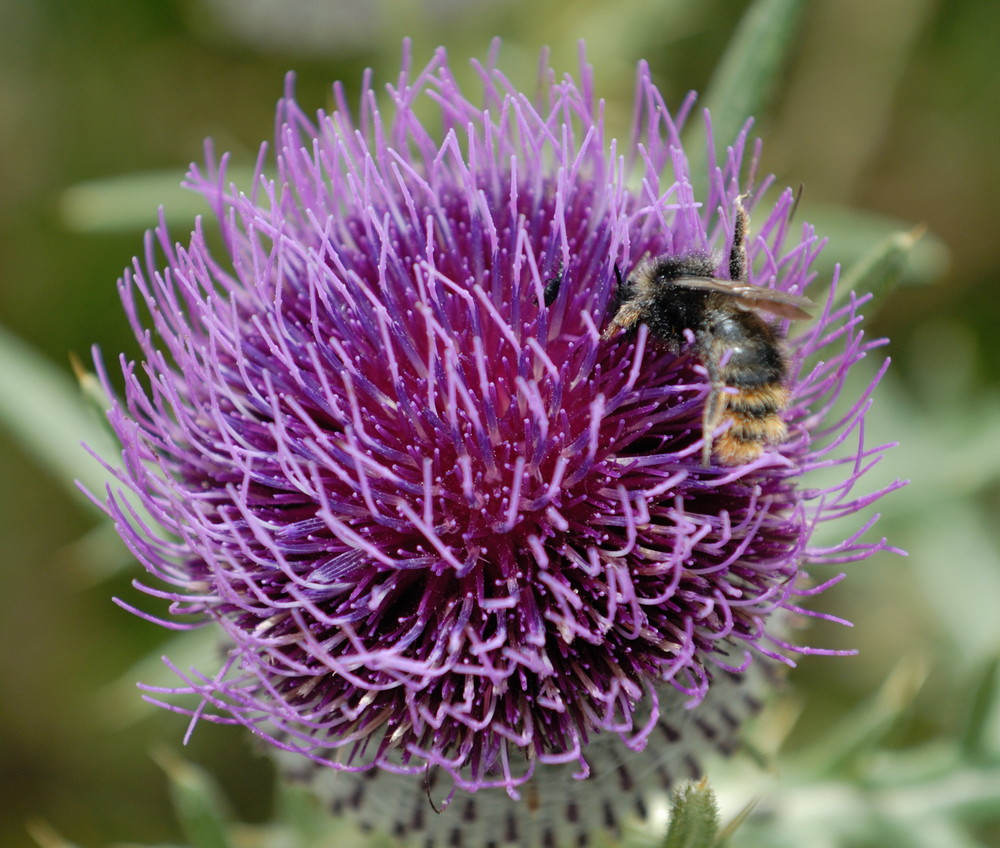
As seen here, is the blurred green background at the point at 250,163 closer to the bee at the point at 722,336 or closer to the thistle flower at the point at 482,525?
the thistle flower at the point at 482,525

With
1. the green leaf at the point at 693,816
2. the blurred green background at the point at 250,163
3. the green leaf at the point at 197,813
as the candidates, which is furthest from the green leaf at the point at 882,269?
the green leaf at the point at 197,813

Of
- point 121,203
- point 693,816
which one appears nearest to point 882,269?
point 693,816

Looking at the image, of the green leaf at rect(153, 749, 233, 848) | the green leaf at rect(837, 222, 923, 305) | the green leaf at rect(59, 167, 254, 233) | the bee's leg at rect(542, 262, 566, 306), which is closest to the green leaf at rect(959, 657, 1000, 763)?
the green leaf at rect(837, 222, 923, 305)

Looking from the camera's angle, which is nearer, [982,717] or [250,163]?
[982,717]

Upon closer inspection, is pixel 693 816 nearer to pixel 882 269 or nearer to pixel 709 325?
pixel 709 325

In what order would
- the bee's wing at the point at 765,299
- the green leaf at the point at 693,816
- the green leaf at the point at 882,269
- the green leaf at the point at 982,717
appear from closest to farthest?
the green leaf at the point at 693,816, the bee's wing at the point at 765,299, the green leaf at the point at 882,269, the green leaf at the point at 982,717
